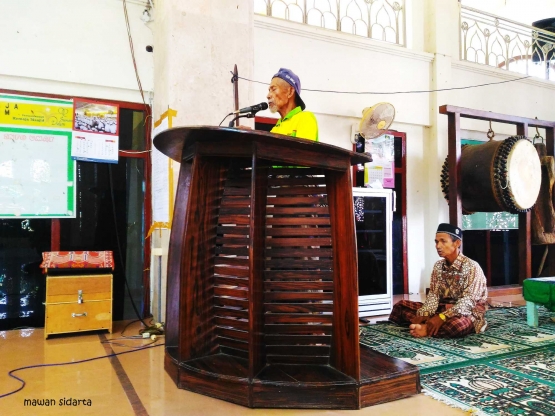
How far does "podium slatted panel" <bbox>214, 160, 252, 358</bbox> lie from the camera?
2051 mm

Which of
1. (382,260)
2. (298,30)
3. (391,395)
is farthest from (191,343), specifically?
(298,30)

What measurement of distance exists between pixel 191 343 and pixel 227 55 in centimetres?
264

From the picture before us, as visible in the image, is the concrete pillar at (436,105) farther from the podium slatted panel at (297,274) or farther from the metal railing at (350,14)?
the podium slatted panel at (297,274)

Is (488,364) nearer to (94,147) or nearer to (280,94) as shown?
(280,94)

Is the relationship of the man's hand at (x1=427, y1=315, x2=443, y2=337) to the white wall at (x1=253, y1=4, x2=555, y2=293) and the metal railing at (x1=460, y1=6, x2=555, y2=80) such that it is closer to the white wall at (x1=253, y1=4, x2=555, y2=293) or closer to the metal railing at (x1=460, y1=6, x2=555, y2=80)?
the white wall at (x1=253, y1=4, x2=555, y2=293)

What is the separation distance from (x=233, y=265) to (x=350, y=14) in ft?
15.1

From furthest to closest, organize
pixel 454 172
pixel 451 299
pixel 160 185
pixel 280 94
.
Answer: pixel 454 172 < pixel 160 185 < pixel 451 299 < pixel 280 94

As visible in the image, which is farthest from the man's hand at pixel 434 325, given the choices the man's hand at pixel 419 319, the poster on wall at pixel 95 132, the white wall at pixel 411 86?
the poster on wall at pixel 95 132

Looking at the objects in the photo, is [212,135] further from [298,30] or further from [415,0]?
[415,0]

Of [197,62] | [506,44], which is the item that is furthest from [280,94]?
[506,44]

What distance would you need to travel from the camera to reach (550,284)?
354cm

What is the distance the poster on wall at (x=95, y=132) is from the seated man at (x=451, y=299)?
2.97 m

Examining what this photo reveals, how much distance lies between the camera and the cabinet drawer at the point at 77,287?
3.36m

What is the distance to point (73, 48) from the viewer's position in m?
3.84
